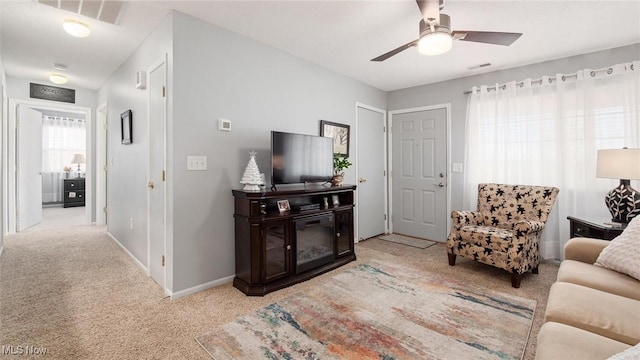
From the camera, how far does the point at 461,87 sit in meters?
4.07

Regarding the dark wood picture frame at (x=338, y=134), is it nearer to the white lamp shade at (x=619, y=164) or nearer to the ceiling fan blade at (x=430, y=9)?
the ceiling fan blade at (x=430, y=9)

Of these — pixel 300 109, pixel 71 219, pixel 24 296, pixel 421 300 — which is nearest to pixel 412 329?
pixel 421 300

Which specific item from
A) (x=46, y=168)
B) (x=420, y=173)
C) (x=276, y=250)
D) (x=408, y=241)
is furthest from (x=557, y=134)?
(x=46, y=168)

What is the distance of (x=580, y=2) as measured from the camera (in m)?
2.23

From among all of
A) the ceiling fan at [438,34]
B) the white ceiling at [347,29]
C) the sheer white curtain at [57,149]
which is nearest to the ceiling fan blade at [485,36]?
the ceiling fan at [438,34]

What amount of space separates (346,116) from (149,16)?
8.24 feet

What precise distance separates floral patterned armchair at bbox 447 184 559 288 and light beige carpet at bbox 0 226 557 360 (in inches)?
8.4

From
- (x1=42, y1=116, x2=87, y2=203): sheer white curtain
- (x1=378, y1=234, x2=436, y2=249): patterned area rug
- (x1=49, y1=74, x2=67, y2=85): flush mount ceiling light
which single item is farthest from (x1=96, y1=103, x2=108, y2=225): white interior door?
(x1=378, y1=234, x2=436, y2=249): patterned area rug

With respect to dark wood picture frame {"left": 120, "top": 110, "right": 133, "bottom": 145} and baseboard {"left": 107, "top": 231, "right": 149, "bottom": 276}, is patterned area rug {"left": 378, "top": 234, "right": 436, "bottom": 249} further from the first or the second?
dark wood picture frame {"left": 120, "top": 110, "right": 133, "bottom": 145}

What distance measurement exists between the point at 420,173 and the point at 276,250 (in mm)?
2837

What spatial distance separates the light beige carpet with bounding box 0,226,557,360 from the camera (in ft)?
5.86

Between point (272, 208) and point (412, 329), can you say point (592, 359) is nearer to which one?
point (412, 329)

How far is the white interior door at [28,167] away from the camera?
15.0ft

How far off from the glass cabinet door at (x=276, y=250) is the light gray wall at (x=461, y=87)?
8.94ft
